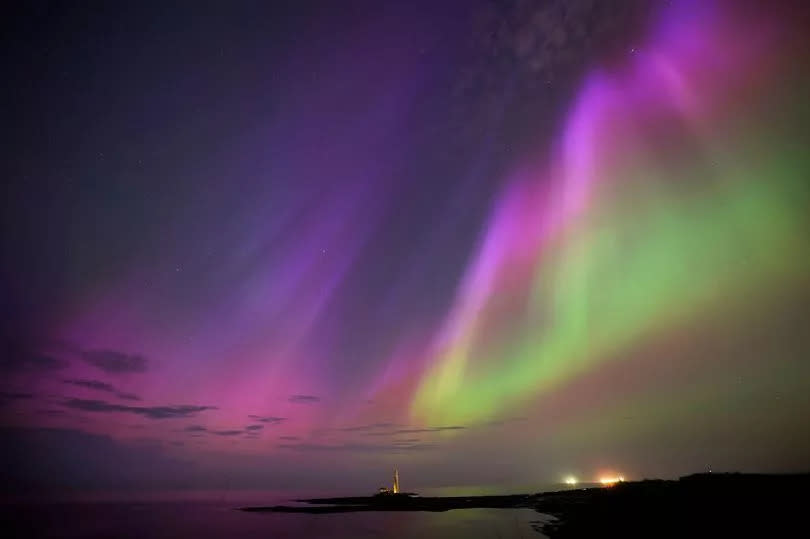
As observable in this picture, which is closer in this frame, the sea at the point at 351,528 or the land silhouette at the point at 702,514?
the land silhouette at the point at 702,514

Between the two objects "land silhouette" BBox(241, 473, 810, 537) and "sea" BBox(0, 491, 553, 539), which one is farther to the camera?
"sea" BBox(0, 491, 553, 539)

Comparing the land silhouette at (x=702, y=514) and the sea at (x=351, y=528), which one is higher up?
the land silhouette at (x=702, y=514)

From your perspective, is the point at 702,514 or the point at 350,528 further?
the point at 350,528

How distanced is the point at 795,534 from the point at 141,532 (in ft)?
265

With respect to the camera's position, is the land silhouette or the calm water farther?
the calm water

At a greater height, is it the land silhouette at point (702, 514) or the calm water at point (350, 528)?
the land silhouette at point (702, 514)

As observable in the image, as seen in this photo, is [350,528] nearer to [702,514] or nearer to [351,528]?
[351,528]

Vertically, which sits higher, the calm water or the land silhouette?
the land silhouette

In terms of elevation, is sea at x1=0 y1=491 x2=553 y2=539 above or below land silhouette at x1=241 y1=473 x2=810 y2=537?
below

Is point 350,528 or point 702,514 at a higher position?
point 702,514

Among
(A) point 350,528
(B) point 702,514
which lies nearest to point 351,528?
(A) point 350,528

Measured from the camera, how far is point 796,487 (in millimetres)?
42812

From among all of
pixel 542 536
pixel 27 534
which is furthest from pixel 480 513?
pixel 27 534

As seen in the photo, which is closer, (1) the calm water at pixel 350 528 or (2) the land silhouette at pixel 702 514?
(2) the land silhouette at pixel 702 514
